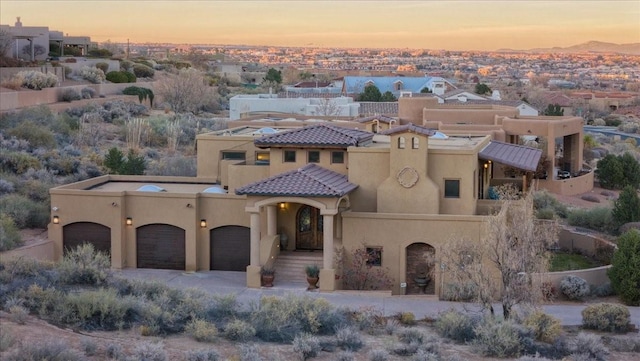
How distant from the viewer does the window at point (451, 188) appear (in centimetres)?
2925

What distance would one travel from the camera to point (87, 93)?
70438 millimetres

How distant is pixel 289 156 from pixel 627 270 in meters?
11.3

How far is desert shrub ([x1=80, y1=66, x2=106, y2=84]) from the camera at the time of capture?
7744 centimetres

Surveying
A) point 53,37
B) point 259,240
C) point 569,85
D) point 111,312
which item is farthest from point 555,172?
point 569,85

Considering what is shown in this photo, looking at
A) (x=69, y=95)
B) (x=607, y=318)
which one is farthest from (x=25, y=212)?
(x=69, y=95)

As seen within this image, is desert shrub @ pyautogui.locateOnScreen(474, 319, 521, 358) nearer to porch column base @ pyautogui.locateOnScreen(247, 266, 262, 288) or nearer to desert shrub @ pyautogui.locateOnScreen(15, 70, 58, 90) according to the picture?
porch column base @ pyautogui.locateOnScreen(247, 266, 262, 288)

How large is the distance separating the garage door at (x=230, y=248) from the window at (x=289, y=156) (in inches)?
106

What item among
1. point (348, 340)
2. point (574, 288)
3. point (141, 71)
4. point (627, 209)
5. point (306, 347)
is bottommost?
point (574, 288)

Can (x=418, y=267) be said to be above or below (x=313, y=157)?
below

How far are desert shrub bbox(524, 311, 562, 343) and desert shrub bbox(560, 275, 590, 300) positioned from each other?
22.4ft

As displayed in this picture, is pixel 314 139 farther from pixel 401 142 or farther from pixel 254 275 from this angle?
pixel 254 275

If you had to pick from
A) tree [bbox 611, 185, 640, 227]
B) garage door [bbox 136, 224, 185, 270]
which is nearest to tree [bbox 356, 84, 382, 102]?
tree [bbox 611, 185, 640, 227]

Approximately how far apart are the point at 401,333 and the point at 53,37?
85050 millimetres

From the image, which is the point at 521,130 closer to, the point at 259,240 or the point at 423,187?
the point at 423,187
